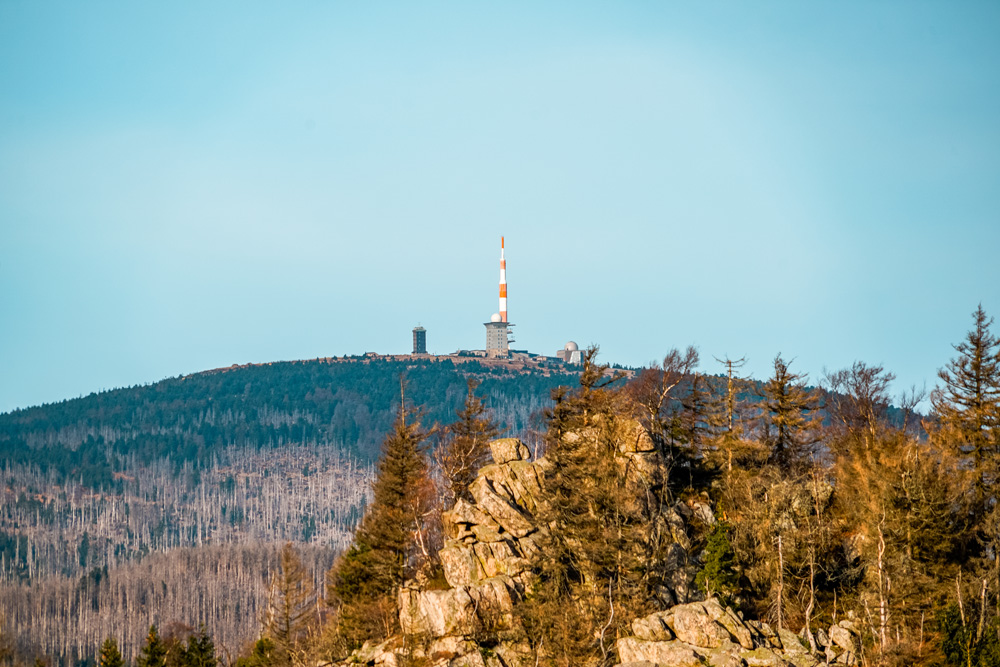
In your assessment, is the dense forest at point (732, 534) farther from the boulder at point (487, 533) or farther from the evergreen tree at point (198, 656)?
the evergreen tree at point (198, 656)

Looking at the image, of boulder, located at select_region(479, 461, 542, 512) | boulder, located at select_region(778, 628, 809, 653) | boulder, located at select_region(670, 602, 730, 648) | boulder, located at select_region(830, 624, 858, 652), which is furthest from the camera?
boulder, located at select_region(479, 461, 542, 512)

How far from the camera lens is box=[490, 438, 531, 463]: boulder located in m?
72.3

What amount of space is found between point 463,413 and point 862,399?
107ft

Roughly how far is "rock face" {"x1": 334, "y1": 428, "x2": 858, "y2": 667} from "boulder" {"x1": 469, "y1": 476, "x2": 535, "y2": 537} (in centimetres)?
6

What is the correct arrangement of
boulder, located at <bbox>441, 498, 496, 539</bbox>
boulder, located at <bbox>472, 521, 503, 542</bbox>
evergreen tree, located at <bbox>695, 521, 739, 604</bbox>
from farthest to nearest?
boulder, located at <bbox>441, 498, 496, 539</bbox>, boulder, located at <bbox>472, 521, 503, 542</bbox>, evergreen tree, located at <bbox>695, 521, 739, 604</bbox>

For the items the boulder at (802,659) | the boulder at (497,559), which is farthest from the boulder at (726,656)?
the boulder at (497,559)

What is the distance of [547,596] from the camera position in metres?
60.9

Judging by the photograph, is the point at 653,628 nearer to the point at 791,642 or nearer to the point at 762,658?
the point at 762,658

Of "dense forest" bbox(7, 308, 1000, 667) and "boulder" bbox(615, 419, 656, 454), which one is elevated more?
"boulder" bbox(615, 419, 656, 454)

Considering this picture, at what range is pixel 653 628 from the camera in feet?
185

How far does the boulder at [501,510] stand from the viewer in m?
67.4

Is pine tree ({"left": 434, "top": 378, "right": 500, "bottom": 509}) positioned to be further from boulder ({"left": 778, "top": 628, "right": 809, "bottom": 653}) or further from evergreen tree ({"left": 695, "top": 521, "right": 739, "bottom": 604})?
boulder ({"left": 778, "top": 628, "right": 809, "bottom": 653})

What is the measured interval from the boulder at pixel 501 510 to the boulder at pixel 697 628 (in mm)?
13465

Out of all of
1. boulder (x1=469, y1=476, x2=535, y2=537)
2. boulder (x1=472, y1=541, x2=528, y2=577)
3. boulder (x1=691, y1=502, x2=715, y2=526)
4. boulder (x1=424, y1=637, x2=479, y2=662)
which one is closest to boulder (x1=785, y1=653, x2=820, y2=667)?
boulder (x1=691, y1=502, x2=715, y2=526)
